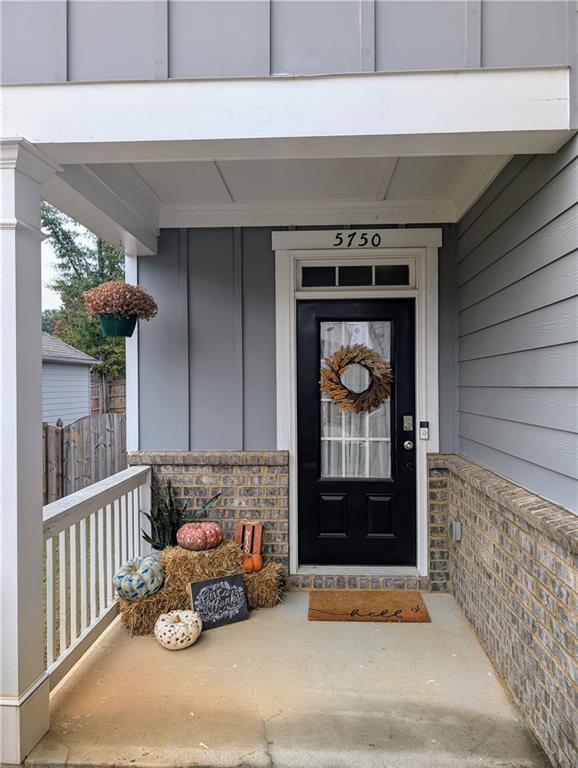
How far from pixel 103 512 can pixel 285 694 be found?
135 cm

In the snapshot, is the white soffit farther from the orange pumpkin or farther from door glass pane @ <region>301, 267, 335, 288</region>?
the orange pumpkin

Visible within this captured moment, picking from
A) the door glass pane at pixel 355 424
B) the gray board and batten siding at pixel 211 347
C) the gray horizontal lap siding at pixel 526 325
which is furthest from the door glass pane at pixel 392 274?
the gray board and batten siding at pixel 211 347

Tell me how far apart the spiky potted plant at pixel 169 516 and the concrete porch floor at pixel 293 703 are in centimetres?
58

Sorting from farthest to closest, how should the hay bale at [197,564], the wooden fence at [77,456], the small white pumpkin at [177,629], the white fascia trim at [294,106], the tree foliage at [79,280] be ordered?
the tree foliage at [79,280], the wooden fence at [77,456], the hay bale at [197,564], the small white pumpkin at [177,629], the white fascia trim at [294,106]

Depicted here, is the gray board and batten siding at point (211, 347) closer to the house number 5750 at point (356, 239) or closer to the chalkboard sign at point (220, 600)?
the house number 5750 at point (356, 239)

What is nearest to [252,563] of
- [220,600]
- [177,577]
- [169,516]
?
[220,600]

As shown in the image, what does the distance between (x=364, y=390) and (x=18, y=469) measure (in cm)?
217

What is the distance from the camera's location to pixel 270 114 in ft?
6.05

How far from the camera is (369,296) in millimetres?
3348

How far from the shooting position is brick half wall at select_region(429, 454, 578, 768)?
1.70 meters

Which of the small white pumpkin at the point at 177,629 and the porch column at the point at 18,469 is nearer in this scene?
the porch column at the point at 18,469

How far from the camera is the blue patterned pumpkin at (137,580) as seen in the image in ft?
8.95

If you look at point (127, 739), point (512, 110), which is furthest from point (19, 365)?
point (512, 110)

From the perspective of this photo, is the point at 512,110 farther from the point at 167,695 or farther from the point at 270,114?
the point at 167,695
